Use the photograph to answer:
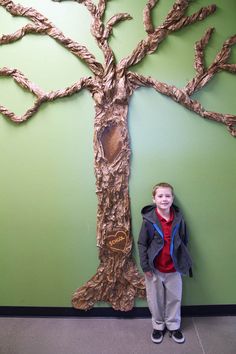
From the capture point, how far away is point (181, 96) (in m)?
1.54

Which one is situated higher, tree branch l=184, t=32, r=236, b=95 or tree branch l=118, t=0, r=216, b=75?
tree branch l=118, t=0, r=216, b=75

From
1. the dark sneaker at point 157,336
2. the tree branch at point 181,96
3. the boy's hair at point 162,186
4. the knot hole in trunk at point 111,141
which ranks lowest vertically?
the dark sneaker at point 157,336

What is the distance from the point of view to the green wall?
5.08ft

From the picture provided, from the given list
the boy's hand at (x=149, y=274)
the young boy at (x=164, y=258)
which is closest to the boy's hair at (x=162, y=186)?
the young boy at (x=164, y=258)

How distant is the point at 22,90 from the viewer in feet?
5.24

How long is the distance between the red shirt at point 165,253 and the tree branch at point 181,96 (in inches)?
27.1

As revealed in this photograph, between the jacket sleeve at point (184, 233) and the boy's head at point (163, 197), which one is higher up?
the boy's head at point (163, 197)

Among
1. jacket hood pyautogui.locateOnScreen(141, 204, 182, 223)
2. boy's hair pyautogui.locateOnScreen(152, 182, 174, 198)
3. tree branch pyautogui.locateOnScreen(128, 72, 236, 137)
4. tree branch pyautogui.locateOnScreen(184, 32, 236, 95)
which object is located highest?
tree branch pyautogui.locateOnScreen(184, 32, 236, 95)

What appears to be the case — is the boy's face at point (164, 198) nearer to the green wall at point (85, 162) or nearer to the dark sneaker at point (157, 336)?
the green wall at point (85, 162)

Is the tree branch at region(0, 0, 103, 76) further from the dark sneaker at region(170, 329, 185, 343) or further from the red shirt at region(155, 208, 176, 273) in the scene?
the dark sneaker at region(170, 329, 185, 343)

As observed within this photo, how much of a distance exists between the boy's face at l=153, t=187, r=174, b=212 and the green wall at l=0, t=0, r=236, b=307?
0.43 ft

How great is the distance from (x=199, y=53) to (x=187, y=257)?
128 cm

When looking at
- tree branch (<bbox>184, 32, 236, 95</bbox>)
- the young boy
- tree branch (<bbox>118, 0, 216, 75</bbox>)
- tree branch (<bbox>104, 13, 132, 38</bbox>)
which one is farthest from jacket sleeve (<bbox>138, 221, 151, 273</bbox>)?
tree branch (<bbox>104, 13, 132, 38</bbox>)

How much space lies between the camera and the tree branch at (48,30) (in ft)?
5.02
